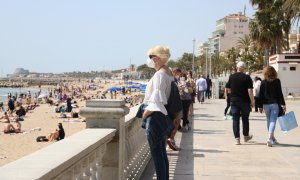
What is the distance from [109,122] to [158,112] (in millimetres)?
559

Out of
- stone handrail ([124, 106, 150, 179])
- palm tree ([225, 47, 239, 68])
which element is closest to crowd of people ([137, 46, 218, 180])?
stone handrail ([124, 106, 150, 179])

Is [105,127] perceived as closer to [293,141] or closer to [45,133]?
[293,141]

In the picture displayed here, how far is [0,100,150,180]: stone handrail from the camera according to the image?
2.96 metres

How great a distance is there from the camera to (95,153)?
4539 millimetres

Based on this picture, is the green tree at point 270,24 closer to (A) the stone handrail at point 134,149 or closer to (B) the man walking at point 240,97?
(B) the man walking at point 240,97

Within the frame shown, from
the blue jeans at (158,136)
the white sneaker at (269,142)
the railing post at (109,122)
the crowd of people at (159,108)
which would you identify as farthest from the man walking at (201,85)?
the railing post at (109,122)

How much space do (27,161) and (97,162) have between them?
1709 mm

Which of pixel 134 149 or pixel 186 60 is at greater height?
pixel 186 60

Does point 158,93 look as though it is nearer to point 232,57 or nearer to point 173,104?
point 173,104

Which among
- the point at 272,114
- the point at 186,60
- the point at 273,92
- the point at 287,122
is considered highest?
the point at 186,60

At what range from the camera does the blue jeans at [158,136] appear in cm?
545

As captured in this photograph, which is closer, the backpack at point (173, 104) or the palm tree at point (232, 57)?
the backpack at point (173, 104)

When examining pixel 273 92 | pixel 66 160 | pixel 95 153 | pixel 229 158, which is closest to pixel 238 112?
pixel 273 92

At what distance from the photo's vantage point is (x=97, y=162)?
474cm
